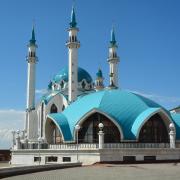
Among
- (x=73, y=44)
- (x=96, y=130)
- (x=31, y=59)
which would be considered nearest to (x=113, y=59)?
(x=73, y=44)

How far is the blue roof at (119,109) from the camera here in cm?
3444

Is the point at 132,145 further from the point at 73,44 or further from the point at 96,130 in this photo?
the point at 73,44

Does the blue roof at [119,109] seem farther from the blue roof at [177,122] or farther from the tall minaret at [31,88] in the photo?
the tall minaret at [31,88]

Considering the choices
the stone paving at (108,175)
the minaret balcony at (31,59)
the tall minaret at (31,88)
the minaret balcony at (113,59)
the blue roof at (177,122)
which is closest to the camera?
the stone paving at (108,175)

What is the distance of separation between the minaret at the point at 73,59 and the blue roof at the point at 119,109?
13083mm

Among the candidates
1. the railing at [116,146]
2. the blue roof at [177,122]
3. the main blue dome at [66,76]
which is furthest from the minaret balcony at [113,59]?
the railing at [116,146]

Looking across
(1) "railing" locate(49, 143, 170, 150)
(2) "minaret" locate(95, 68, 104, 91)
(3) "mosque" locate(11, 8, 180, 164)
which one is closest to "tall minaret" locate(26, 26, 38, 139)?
(2) "minaret" locate(95, 68, 104, 91)

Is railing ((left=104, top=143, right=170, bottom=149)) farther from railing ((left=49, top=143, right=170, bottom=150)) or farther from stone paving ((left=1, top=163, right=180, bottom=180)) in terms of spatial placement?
stone paving ((left=1, top=163, right=180, bottom=180))

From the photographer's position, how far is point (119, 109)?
3544 cm

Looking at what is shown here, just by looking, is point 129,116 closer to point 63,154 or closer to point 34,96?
point 63,154

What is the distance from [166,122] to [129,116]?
4526 mm

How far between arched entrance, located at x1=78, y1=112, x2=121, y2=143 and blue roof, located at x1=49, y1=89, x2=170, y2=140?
796 mm

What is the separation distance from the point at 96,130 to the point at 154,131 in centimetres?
593

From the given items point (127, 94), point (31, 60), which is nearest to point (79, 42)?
point (31, 60)
